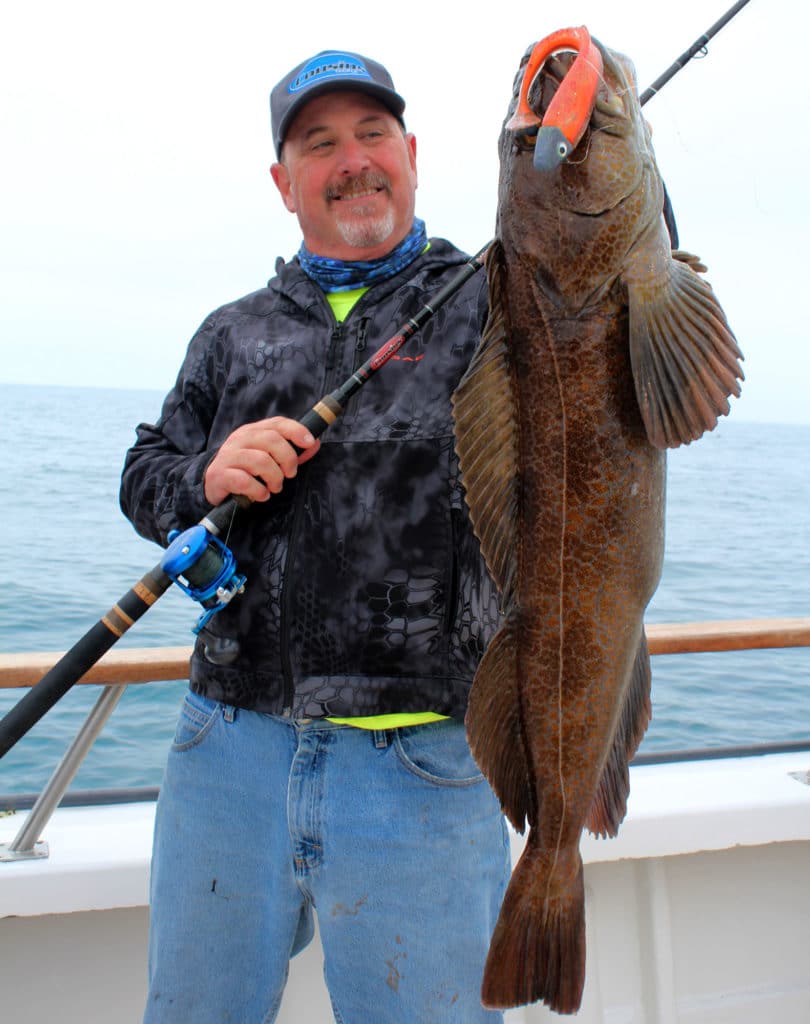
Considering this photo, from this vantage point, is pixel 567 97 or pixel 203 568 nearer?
pixel 567 97

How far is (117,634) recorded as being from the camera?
2.32 metres

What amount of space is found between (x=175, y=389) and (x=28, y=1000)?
6.82 feet

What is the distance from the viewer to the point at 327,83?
235 centimetres

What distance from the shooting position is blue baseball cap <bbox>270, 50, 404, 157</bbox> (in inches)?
93.1

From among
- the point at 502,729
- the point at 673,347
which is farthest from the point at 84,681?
the point at 673,347

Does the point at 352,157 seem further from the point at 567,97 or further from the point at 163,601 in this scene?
the point at 163,601

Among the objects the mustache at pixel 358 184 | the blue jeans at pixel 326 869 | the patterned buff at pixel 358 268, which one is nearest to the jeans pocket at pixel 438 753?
the blue jeans at pixel 326 869

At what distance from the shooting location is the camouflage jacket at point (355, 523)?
85.0 inches

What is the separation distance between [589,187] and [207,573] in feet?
3.91

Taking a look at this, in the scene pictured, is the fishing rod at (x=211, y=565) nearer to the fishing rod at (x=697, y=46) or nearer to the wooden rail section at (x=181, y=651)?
the fishing rod at (x=697, y=46)

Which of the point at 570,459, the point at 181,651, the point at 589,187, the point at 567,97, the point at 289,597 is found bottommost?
the point at 181,651

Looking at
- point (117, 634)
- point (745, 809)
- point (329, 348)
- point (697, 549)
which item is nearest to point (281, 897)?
point (117, 634)

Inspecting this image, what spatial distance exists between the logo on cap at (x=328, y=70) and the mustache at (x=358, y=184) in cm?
23

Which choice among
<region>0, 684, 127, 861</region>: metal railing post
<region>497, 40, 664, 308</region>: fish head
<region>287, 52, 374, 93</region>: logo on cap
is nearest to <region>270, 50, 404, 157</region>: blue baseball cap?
<region>287, 52, 374, 93</region>: logo on cap
